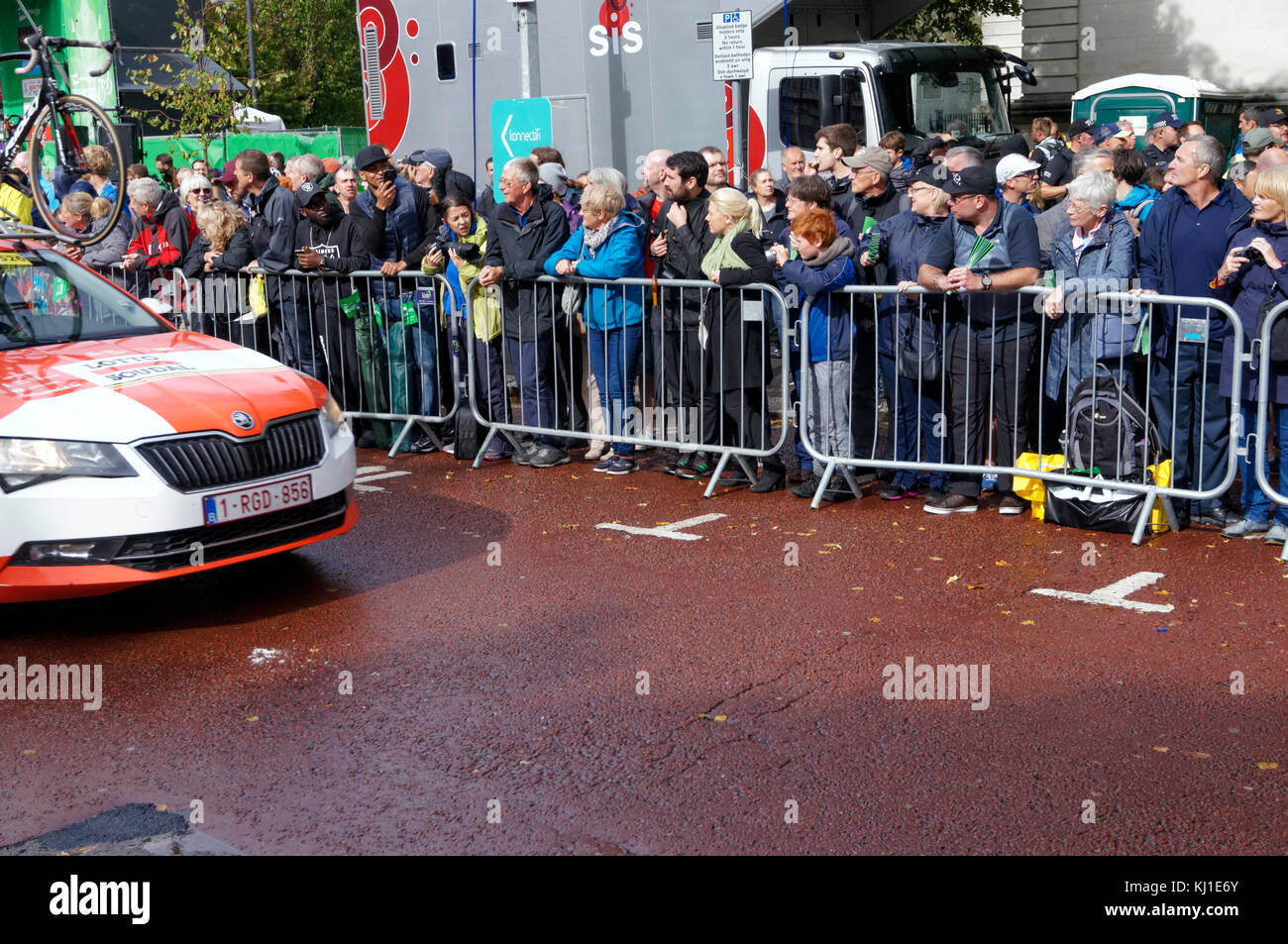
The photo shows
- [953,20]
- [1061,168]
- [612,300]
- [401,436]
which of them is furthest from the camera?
[953,20]

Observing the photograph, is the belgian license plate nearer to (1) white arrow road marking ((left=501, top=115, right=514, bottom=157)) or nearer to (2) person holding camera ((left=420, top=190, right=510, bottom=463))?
(2) person holding camera ((left=420, top=190, right=510, bottom=463))

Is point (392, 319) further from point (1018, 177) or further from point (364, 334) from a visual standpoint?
point (1018, 177)

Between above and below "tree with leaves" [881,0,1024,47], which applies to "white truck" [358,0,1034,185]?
below

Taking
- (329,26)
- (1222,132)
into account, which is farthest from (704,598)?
(329,26)

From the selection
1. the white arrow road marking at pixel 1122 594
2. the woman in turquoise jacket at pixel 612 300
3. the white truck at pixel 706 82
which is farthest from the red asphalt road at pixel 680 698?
the white truck at pixel 706 82

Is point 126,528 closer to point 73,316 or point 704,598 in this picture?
point 73,316

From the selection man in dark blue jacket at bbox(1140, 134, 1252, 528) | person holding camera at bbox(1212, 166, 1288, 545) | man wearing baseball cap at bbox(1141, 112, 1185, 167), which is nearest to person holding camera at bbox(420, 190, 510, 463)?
man in dark blue jacket at bbox(1140, 134, 1252, 528)

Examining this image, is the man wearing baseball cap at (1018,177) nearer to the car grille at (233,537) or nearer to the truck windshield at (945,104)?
the car grille at (233,537)

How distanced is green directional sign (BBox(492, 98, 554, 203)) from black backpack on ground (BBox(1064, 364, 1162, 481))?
8921 millimetres

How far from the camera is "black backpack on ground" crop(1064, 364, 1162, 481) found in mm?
8078

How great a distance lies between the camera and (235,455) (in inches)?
270

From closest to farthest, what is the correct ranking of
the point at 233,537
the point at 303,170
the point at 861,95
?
1. the point at 233,537
2. the point at 303,170
3. the point at 861,95

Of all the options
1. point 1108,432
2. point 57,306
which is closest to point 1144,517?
point 1108,432

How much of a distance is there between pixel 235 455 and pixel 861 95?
10.6m
